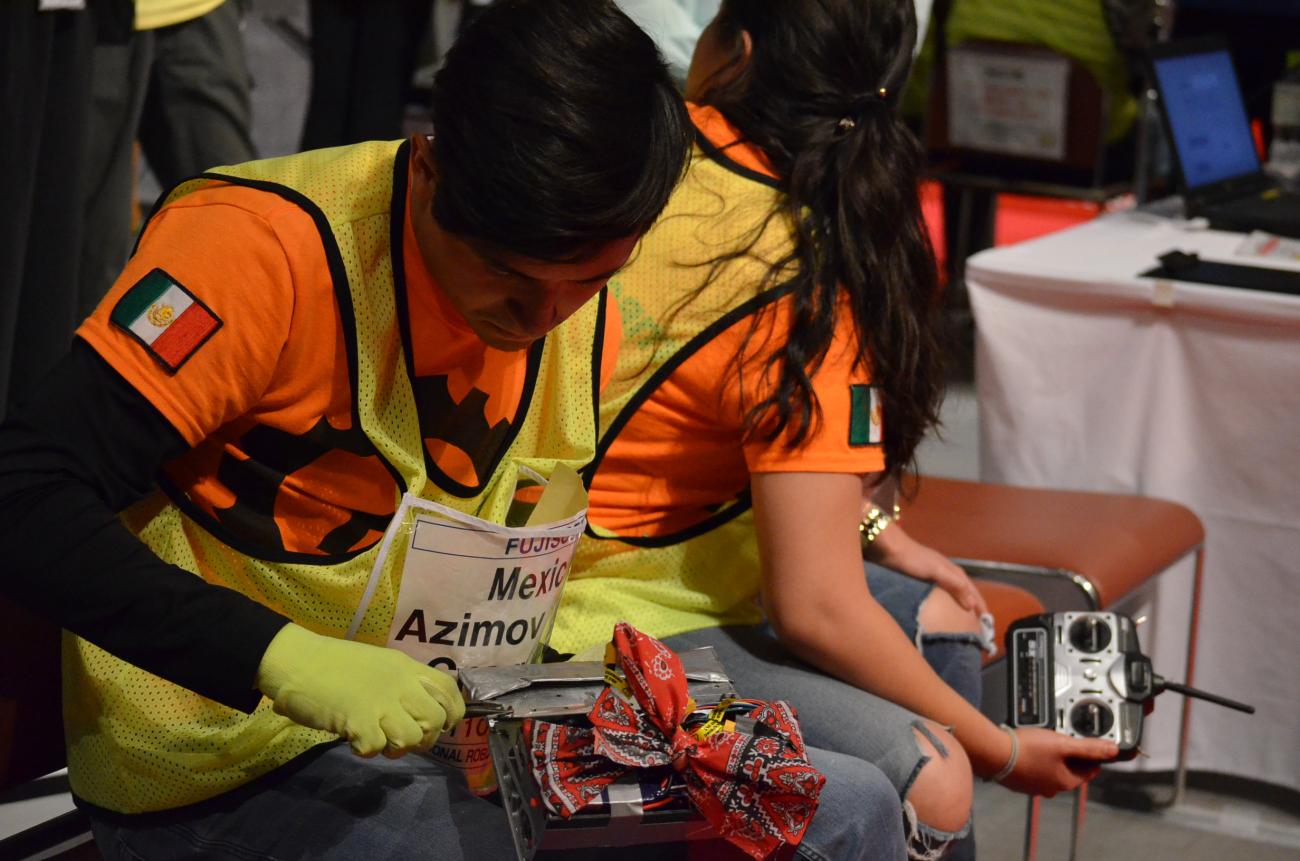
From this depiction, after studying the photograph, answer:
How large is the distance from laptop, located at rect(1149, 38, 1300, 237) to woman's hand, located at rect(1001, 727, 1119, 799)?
1353 millimetres

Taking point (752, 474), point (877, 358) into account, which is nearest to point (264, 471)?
point (752, 474)

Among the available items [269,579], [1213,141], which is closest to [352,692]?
[269,579]

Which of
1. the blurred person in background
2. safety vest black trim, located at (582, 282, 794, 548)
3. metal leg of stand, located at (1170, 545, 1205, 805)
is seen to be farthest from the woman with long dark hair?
the blurred person in background

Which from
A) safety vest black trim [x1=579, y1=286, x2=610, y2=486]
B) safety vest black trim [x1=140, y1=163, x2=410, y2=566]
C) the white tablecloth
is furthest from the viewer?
the white tablecloth

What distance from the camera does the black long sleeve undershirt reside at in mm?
926

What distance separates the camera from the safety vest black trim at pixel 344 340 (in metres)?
1.03

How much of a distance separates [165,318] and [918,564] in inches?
35.5

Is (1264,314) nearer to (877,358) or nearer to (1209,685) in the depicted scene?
(1209,685)

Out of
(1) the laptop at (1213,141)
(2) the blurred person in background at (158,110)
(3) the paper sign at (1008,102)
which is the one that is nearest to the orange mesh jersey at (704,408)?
(2) the blurred person in background at (158,110)

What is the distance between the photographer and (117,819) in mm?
1075

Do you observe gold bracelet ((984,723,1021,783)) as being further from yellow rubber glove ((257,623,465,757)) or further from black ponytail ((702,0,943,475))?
yellow rubber glove ((257,623,465,757))

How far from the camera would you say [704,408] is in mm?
1315

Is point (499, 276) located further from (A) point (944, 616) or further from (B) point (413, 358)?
(A) point (944, 616)

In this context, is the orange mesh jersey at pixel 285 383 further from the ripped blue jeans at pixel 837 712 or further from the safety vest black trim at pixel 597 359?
the ripped blue jeans at pixel 837 712
